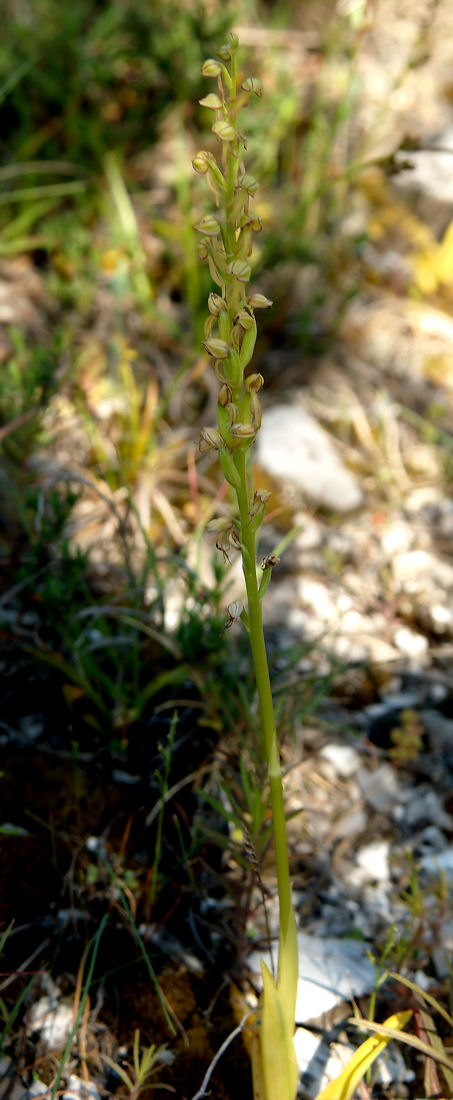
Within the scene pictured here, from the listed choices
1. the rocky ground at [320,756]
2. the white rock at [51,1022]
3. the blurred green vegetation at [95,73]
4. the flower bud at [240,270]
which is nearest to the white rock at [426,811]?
the rocky ground at [320,756]

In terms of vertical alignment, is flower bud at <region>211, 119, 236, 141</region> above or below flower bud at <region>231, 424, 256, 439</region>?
above

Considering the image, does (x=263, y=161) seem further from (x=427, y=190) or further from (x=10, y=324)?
(x=10, y=324)

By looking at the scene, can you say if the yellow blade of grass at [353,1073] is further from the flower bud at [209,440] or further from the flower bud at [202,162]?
the flower bud at [202,162]

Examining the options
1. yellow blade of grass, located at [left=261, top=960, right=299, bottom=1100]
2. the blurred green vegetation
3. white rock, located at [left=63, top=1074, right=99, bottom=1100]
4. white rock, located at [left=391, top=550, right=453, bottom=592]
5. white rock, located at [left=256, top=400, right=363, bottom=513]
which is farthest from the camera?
the blurred green vegetation

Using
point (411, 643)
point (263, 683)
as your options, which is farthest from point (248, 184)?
point (411, 643)

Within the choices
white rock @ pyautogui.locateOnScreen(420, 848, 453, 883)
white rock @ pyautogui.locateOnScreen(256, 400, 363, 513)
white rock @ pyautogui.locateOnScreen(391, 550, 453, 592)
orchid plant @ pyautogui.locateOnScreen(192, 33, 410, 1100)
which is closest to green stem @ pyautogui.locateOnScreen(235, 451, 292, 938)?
orchid plant @ pyautogui.locateOnScreen(192, 33, 410, 1100)

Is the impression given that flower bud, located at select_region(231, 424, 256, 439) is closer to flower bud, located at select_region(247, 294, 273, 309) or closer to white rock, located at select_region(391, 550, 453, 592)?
flower bud, located at select_region(247, 294, 273, 309)

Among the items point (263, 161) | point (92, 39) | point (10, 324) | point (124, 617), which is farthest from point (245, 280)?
point (92, 39)
